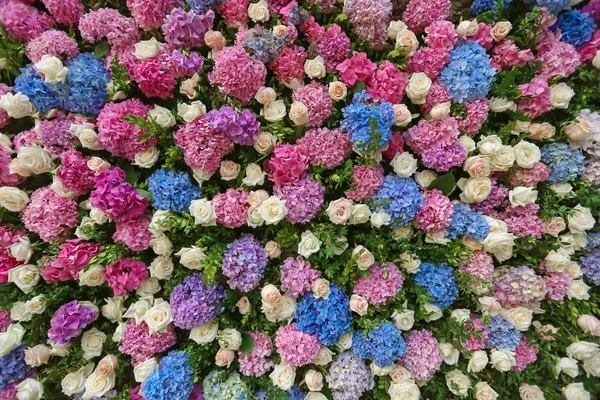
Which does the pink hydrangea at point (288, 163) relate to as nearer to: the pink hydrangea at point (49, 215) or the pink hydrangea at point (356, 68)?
the pink hydrangea at point (356, 68)

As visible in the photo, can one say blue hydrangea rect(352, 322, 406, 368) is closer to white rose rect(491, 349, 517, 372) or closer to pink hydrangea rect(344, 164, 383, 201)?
white rose rect(491, 349, 517, 372)

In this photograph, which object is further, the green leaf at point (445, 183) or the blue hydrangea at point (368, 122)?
the green leaf at point (445, 183)

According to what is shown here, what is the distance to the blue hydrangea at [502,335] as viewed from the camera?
1538mm

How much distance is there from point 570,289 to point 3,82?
97.0 inches

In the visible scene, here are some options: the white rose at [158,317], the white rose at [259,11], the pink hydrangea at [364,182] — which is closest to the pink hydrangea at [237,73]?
the white rose at [259,11]

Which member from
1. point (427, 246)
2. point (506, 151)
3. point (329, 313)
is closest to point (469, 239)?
point (427, 246)

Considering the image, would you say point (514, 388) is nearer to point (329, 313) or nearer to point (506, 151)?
point (329, 313)

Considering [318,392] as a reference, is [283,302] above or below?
above

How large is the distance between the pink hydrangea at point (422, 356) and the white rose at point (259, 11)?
4.45 feet

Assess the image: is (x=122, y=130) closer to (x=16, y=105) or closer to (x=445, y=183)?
(x=16, y=105)

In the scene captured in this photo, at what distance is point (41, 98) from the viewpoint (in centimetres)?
147

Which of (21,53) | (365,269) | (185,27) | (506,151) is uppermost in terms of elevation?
(185,27)

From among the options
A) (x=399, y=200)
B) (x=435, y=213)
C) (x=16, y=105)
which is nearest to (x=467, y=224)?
(x=435, y=213)

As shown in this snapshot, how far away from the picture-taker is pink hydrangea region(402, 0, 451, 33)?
4.90ft
